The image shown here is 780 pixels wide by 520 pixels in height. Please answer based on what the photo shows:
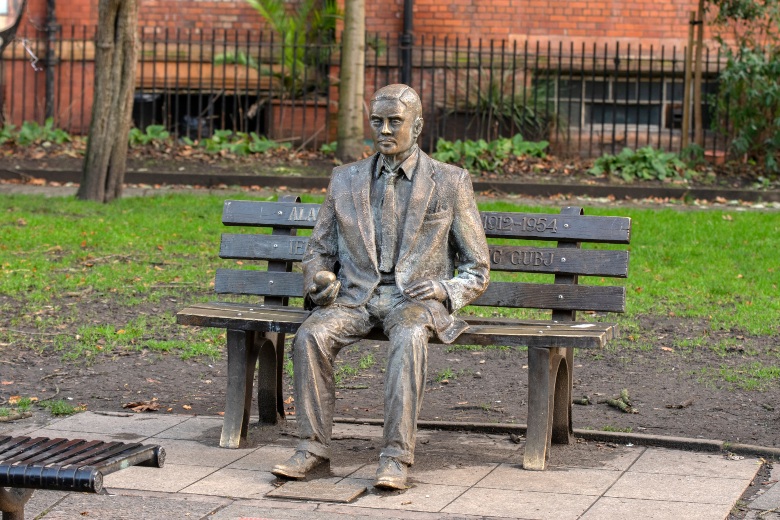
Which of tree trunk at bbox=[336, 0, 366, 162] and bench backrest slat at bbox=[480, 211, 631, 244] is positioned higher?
tree trunk at bbox=[336, 0, 366, 162]

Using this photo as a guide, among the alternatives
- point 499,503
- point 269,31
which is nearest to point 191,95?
point 269,31

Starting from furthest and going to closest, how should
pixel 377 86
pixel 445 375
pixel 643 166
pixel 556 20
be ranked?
pixel 377 86
pixel 556 20
pixel 643 166
pixel 445 375

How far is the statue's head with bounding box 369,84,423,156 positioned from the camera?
201 inches

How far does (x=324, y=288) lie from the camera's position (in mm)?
5129

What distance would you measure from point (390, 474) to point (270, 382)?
1219 mm

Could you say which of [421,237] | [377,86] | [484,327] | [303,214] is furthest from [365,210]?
[377,86]

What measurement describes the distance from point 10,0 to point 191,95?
9901mm

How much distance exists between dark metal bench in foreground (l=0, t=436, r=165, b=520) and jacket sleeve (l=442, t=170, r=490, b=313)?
185 centimetres

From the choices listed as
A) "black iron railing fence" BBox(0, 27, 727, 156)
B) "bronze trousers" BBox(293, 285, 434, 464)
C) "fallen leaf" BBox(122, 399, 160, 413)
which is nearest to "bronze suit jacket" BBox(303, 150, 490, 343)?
"bronze trousers" BBox(293, 285, 434, 464)

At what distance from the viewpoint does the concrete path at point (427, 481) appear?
176 inches

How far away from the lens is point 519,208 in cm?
1195

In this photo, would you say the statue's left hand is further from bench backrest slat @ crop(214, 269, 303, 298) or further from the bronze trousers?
bench backrest slat @ crop(214, 269, 303, 298)

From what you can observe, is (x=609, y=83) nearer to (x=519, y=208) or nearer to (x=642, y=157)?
(x=642, y=157)

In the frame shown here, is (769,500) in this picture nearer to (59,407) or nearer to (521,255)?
(521,255)
